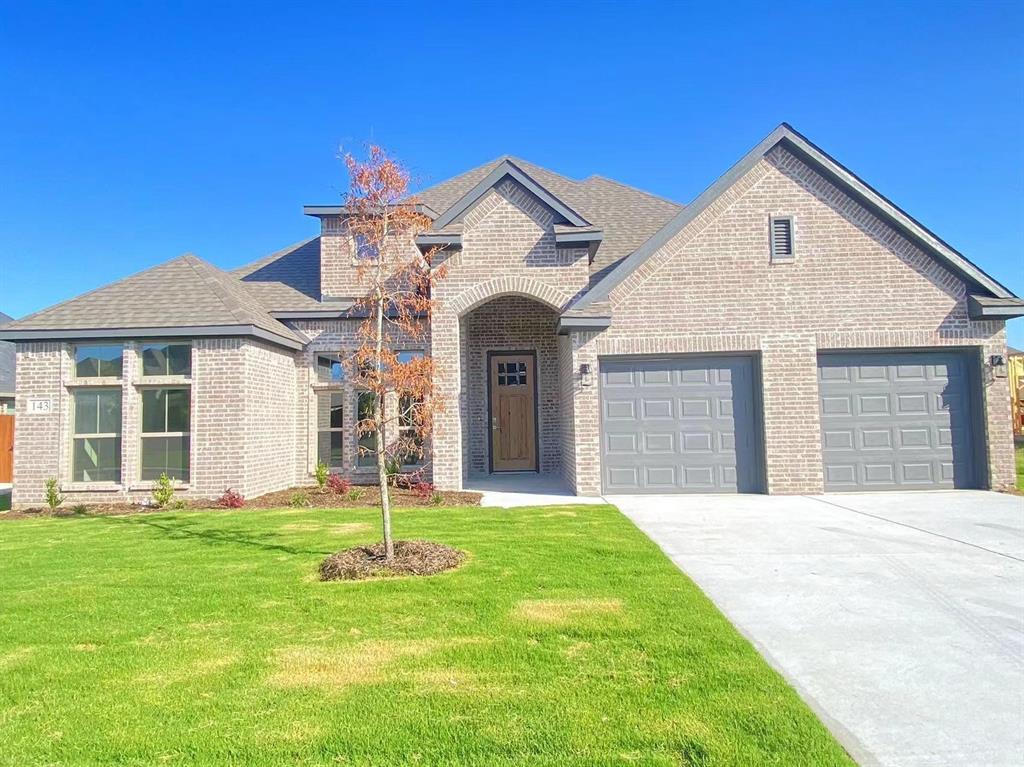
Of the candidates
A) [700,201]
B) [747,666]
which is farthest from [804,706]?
[700,201]

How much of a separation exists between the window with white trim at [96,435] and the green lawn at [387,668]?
490 centimetres

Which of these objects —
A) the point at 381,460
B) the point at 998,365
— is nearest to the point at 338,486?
the point at 381,460

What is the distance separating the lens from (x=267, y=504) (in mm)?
10664

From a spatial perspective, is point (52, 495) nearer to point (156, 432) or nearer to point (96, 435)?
point (96, 435)

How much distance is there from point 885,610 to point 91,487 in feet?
41.1

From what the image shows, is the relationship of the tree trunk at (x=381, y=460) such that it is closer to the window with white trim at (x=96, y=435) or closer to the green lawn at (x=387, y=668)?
the green lawn at (x=387, y=668)

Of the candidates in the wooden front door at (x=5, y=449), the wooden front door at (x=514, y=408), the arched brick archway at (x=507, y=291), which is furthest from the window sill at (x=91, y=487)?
the wooden front door at (x=5, y=449)

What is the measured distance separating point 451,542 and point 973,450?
33.0 ft

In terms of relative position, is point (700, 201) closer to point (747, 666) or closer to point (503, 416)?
point (503, 416)

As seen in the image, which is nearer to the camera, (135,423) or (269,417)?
(135,423)

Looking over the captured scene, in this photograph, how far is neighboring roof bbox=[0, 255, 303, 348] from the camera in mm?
10891

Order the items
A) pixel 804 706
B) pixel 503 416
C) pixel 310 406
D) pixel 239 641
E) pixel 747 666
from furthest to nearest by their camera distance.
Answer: pixel 503 416 < pixel 310 406 < pixel 239 641 < pixel 747 666 < pixel 804 706

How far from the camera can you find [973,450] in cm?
1102

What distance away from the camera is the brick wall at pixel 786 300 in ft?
35.9
